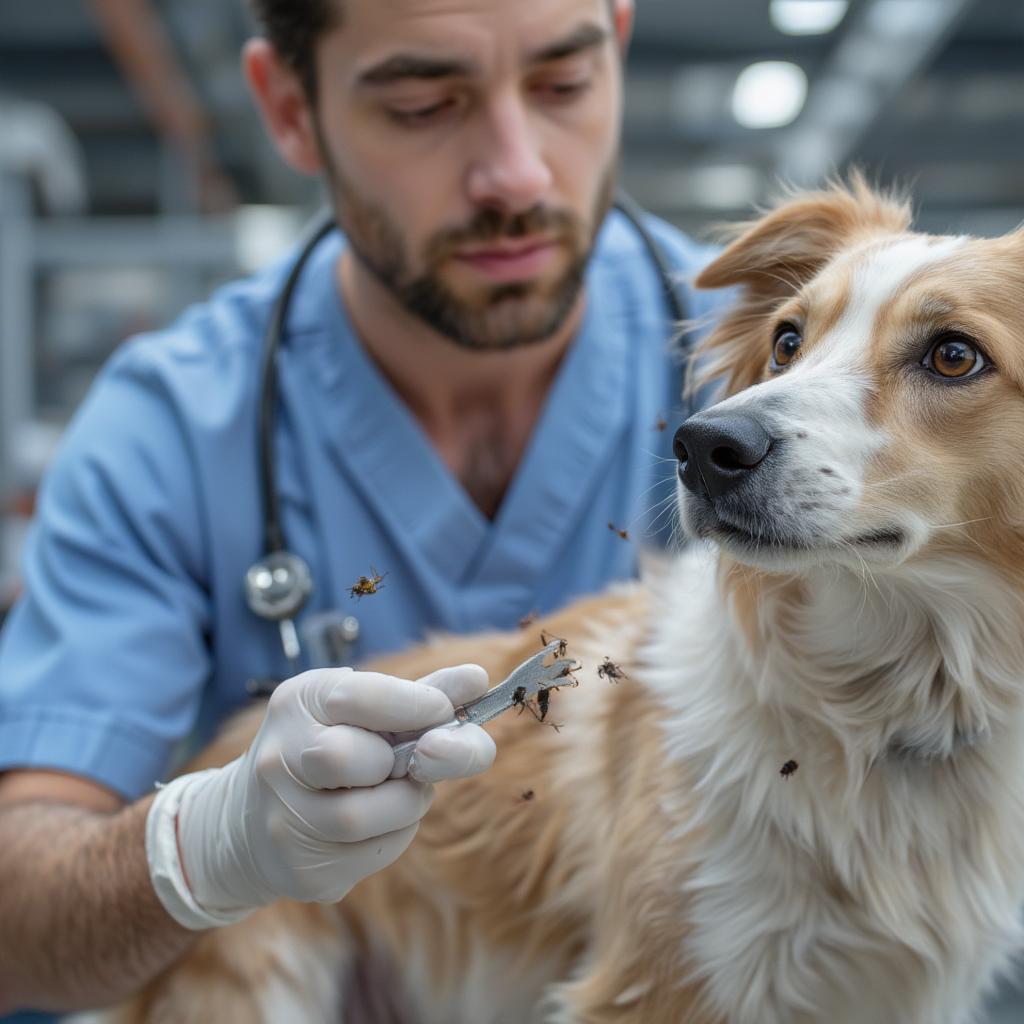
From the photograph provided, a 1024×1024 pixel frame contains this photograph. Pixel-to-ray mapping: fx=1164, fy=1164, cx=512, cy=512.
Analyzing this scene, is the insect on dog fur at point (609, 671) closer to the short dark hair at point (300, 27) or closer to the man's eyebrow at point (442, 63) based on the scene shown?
the man's eyebrow at point (442, 63)

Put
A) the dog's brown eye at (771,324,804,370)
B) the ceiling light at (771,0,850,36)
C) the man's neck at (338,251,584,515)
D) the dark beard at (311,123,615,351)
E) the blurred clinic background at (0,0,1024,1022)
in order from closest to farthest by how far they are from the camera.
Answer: the dog's brown eye at (771,324,804,370) < the dark beard at (311,123,615,351) < the man's neck at (338,251,584,515) < the ceiling light at (771,0,850,36) < the blurred clinic background at (0,0,1024,1022)

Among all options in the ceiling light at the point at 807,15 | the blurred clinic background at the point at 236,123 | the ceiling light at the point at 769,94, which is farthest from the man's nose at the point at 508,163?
the ceiling light at the point at 769,94

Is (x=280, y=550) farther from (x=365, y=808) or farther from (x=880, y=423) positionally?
(x=880, y=423)

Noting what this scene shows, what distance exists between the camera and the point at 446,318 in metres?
1.42

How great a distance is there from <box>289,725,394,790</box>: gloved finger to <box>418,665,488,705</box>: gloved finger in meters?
0.05

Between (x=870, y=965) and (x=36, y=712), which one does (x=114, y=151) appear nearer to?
(x=36, y=712)

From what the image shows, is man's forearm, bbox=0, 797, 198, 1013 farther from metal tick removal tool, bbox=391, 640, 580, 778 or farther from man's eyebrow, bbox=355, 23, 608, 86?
man's eyebrow, bbox=355, 23, 608, 86

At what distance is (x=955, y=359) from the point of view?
3.18 feet

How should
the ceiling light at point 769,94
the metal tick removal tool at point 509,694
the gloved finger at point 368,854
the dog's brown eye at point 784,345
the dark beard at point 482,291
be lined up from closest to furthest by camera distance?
1. the metal tick removal tool at point 509,694
2. the gloved finger at point 368,854
3. the dog's brown eye at point 784,345
4. the dark beard at point 482,291
5. the ceiling light at point 769,94

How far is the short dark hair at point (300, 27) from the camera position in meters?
1.37

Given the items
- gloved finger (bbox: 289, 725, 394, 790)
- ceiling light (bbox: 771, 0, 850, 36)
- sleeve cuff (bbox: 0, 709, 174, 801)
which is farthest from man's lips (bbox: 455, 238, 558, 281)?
ceiling light (bbox: 771, 0, 850, 36)

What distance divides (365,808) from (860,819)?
463mm

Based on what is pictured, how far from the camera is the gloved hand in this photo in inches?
28.8

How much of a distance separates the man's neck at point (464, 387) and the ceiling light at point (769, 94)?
364cm
